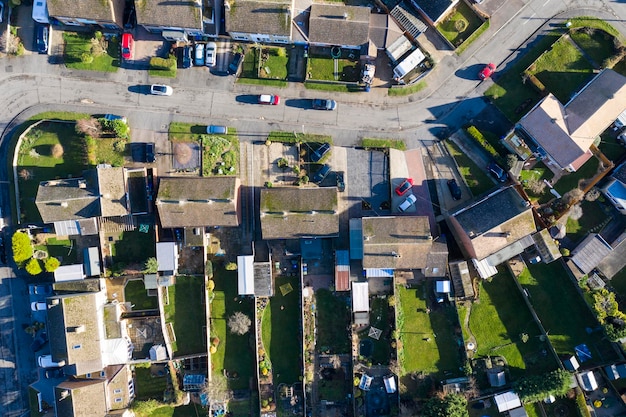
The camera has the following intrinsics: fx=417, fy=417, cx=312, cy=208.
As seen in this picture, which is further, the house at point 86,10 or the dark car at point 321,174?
the dark car at point 321,174

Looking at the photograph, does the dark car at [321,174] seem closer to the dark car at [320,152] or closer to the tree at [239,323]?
the dark car at [320,152]

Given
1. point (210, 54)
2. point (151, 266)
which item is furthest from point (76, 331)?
point (210, 54)

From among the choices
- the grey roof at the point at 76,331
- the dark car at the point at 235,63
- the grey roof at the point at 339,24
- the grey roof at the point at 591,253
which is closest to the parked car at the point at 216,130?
the dark car at the point at 235,63

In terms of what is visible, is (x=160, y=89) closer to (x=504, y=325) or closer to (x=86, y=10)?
(x=86, y=10)

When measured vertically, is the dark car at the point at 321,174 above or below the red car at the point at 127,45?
below

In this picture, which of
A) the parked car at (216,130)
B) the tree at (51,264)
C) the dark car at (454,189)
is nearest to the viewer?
the tree at (51,264)
